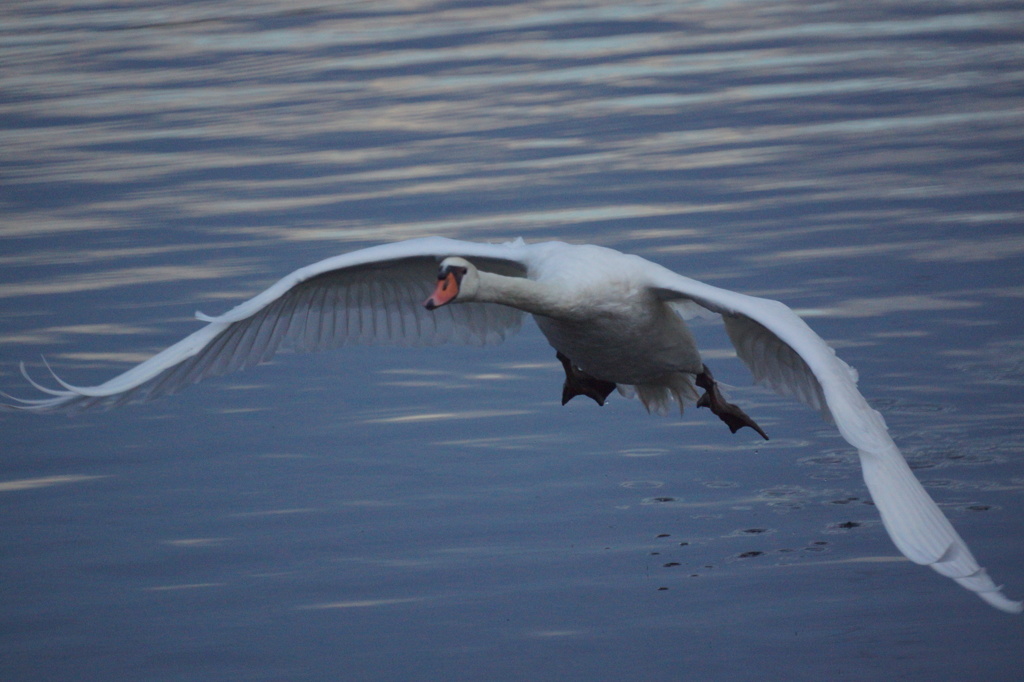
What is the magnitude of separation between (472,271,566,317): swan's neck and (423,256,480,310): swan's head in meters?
0.07

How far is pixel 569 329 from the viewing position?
336 inches

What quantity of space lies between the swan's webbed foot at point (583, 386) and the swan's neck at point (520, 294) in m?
1.38

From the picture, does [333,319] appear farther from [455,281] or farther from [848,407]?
[848,407]

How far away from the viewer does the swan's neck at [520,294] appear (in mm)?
8055

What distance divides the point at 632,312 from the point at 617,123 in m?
7.48

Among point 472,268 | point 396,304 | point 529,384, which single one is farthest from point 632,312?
point 529,384

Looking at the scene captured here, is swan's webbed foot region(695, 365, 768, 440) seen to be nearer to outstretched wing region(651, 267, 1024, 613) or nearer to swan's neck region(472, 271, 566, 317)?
outstretched wing region(651, 267, 1024, 613)

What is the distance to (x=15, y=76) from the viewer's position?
1988cm

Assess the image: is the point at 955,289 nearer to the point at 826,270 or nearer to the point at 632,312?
the point at 826,270

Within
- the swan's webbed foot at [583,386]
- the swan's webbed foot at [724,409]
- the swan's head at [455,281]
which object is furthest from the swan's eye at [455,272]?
the swan's webbed foot at [724,409]

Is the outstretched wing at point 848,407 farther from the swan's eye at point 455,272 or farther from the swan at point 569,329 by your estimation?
the swan's eye at point 455,272

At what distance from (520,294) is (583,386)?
1.64m

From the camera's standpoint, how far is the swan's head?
7.82m

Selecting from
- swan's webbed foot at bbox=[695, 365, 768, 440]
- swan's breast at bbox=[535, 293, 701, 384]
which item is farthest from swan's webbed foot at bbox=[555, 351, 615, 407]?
swan's webbed foot at bbox=[695, 365, 768, 440]
